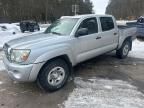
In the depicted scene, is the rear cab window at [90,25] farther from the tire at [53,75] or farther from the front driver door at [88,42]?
the tire at [53,75]

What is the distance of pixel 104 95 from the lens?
4434 millimetres

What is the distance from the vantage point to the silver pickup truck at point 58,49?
13.8 ft

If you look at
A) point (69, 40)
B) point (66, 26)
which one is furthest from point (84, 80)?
point (66, 26)

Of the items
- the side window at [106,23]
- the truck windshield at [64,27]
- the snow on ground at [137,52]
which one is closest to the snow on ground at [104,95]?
the truck windshield at [64,27]

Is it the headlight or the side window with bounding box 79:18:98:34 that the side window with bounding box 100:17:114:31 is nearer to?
the side window with bounding box 79:18:98:34

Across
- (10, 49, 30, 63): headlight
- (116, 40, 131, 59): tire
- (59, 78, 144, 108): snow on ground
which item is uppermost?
(10, 49, 30, 63): headlight

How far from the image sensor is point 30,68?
4137 mm

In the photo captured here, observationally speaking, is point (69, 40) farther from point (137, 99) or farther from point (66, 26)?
point (137, 99)

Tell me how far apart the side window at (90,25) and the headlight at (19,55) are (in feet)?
6.25

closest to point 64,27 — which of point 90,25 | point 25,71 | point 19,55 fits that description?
point 90,25

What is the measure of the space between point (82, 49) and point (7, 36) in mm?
7524

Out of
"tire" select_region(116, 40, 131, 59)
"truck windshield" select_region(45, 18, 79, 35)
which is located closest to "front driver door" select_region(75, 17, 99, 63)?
"truck windshield" select_region(45, 18, 79, 35)

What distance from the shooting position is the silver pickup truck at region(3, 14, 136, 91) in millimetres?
4199

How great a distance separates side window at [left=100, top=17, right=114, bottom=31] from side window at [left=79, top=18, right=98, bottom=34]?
37 cm
